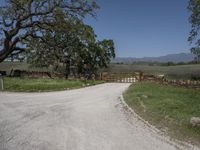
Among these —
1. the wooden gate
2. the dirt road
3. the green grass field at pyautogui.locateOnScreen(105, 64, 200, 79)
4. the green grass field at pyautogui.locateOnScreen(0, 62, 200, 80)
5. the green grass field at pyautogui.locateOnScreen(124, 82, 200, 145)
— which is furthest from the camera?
the green grass field at pyautogui.locateOnScreen(0, 62, 200, 80)

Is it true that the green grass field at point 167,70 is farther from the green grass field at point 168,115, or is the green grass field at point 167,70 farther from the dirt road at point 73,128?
the dirt road at point 73,128

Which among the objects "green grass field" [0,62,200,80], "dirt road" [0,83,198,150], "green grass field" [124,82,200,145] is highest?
"green grass field" [0,62,200,80]

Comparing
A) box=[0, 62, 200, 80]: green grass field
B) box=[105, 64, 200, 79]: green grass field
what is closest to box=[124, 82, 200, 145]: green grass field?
box=[105, 64, 200, 79]: green grass field

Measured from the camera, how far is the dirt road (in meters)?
10.4

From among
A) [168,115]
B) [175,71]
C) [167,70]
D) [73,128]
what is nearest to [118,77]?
[175,71]

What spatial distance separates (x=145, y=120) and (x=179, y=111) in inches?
80.1

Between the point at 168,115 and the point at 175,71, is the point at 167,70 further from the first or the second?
the point at 168,115

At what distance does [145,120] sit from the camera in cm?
1380

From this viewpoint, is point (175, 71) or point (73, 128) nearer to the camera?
point (73, 128)

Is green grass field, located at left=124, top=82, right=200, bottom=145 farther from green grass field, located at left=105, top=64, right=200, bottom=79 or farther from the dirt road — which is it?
green grass field, located at left=105, top=64, right=200, bottom=79

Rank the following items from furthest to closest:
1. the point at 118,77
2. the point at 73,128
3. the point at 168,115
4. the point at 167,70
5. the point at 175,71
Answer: the point at 167,70
the point at 175,71
the point at 118,77
the point at 168,115
the point at 73,128

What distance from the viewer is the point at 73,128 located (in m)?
12.5

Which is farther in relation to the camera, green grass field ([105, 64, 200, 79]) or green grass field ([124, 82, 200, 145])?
green grass field ([105, 64, 200, 79])

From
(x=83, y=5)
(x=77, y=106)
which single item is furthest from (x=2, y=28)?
(x=77, y=106)
